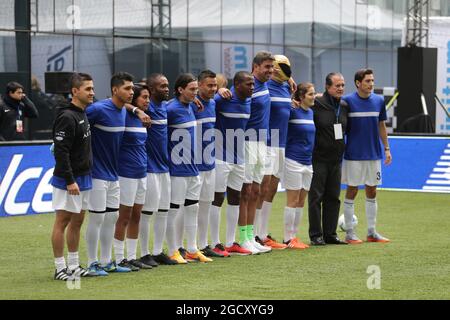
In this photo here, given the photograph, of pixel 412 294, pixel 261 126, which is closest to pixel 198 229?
pixel 261 126

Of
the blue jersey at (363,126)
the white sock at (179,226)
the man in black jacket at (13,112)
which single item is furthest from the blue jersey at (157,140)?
the man in black jacket at (13,112)

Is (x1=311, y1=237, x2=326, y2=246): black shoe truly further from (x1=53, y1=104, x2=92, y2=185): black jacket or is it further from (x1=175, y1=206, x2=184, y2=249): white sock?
(x1=53, y1=104, x2=92, y2=185): black jacket

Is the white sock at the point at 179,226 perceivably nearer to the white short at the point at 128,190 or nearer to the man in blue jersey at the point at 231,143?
the man in blue jersey at the point at 231,143

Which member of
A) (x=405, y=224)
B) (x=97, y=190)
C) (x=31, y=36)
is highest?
(x=31, y=36)

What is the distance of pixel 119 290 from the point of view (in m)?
10.7

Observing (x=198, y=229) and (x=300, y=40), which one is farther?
(x=300, y=40)

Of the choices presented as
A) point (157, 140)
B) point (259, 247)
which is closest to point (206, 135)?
point (157, 140)

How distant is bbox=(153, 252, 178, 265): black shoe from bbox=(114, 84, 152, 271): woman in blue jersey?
0.38m

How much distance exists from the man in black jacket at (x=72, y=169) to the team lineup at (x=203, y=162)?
1 centimetres

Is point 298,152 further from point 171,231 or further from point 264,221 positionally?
point 171,231

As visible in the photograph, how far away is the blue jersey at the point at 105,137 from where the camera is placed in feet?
38.8

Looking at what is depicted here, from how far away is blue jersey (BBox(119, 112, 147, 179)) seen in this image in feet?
39.9

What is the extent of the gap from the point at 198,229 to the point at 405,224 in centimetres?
522

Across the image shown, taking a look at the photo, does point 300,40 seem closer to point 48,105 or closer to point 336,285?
point 48,105
